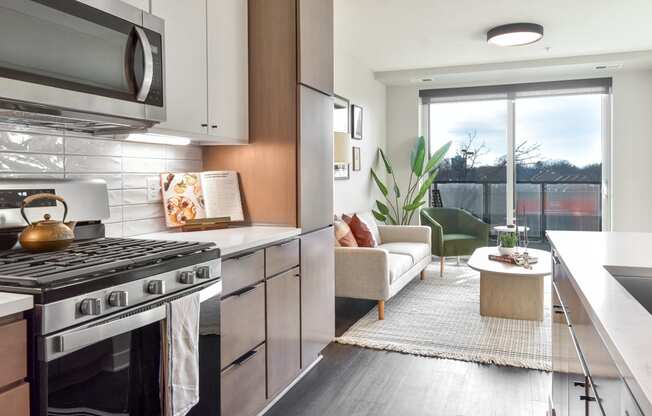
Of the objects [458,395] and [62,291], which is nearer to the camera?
[62,291]

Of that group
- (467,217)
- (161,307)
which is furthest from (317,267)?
(467,217)

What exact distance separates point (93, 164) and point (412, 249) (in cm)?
344

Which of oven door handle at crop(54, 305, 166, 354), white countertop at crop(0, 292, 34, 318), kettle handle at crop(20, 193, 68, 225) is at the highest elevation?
kettle handle at crop(20, 193, 68, 225)

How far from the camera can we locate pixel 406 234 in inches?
220

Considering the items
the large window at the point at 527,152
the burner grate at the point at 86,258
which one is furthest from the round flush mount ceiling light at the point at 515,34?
the burner grate at the point at 86,258

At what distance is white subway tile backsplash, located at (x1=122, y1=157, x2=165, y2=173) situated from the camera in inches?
94.4

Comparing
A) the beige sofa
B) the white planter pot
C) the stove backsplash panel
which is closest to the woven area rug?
the beige sofa

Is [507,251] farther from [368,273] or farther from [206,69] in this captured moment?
[206,69]

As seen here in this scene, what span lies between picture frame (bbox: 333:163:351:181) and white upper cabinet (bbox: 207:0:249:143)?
2.30 m

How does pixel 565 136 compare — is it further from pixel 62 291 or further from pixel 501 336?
pixel 62 291

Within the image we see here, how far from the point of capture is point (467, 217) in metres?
6.38

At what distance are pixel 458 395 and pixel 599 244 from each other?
111cm

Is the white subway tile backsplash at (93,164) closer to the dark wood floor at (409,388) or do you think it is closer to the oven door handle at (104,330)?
the oven door handle at (104,330)

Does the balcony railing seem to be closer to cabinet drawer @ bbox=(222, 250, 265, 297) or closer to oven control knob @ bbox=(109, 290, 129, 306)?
cabinet drawer @ bbox=(222, 250, 265, 297)
